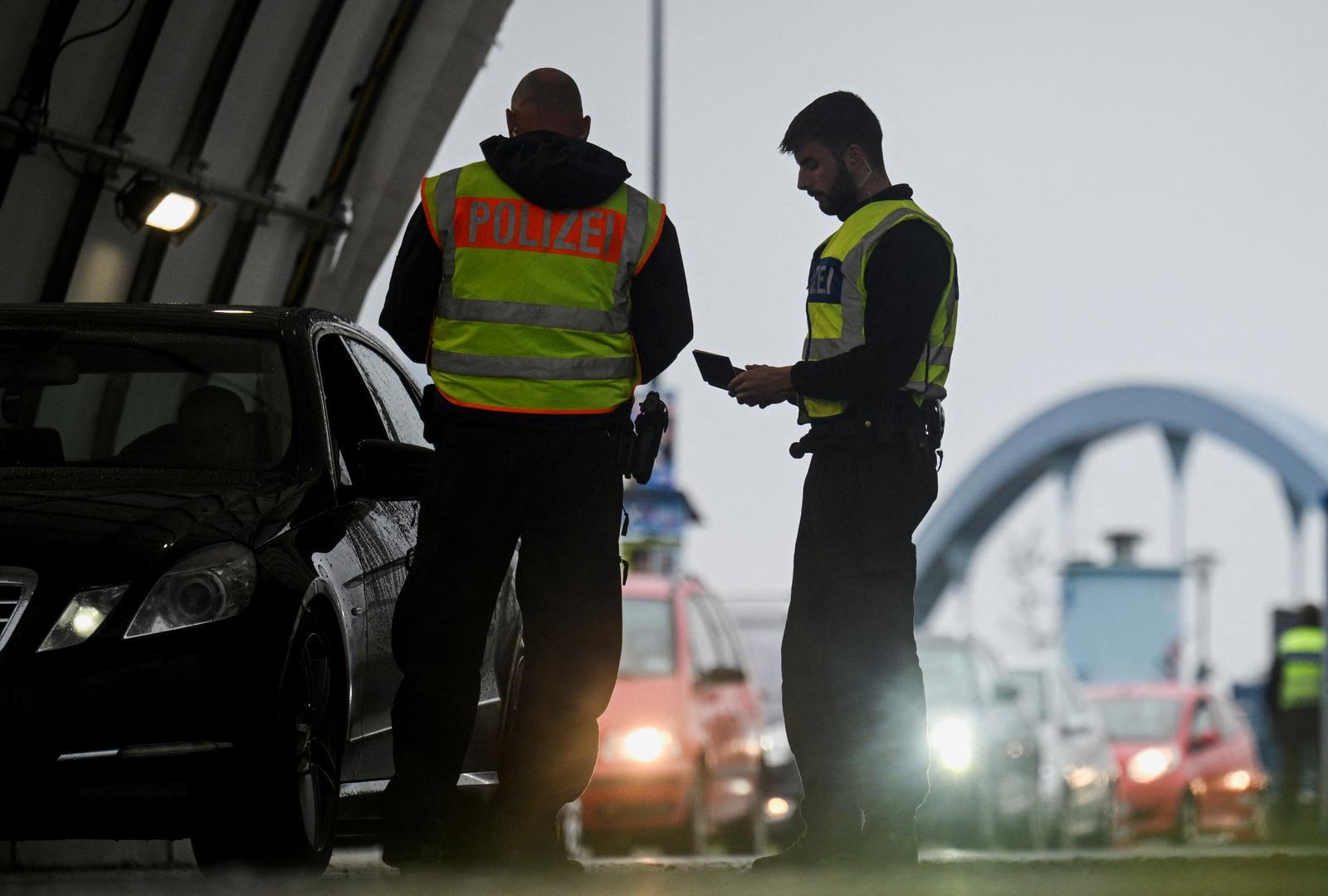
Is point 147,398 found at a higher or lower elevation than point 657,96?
lower

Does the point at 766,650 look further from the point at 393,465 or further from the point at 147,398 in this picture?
the point at 393,465

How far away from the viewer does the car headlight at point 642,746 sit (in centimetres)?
1363

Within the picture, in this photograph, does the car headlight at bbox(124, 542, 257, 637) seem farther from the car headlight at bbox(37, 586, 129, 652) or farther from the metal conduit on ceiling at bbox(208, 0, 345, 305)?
the metal conduit on ceiling at bbox(208, 0, 345, 305)

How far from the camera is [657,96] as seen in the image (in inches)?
1136

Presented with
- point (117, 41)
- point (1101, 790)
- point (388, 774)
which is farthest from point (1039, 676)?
point (388, 774)

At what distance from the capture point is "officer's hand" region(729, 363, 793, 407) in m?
6.24

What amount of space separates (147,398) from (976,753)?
33.8 ft

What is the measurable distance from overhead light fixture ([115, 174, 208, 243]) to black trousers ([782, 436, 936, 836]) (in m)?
6.19

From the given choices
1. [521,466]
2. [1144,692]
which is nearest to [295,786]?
[521,466]

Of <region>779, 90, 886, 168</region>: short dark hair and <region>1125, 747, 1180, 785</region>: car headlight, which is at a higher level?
<region>779, 90, 886, 168</region>: short dark hair

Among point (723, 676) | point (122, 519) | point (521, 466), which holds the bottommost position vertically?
point (122, 519)

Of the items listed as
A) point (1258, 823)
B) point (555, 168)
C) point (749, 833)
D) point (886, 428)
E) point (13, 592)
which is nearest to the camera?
point (13, 592)

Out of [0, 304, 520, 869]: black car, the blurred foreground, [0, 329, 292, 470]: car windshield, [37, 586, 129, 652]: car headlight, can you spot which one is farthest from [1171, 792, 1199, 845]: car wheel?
[37, 586, 129, 652]: car headlight

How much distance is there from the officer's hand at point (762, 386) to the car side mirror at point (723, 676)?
24.1 ft
